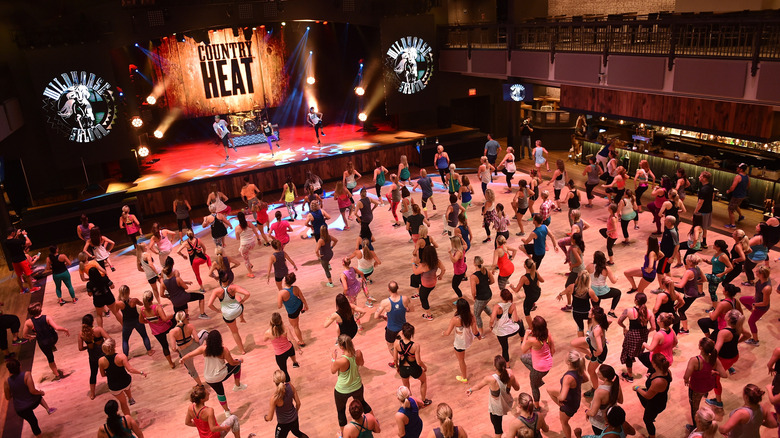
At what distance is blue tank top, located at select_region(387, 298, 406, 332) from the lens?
7.47 metres

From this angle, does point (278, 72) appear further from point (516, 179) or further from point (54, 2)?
point (516, 179)

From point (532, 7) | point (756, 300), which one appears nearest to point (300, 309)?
point (756, 300)

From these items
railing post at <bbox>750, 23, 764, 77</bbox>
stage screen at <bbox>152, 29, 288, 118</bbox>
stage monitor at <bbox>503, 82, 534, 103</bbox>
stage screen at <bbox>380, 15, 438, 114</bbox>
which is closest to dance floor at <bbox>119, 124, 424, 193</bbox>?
stage screen at <bbox>380, 15, 438, 114</bbox>

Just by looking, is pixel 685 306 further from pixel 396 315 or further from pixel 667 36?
pixel 667 36

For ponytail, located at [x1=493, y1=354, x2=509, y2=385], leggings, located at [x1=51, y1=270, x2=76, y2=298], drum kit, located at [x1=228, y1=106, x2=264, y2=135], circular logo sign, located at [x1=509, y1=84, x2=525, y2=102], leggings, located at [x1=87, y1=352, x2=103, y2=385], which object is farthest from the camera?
drum kit, located at [x1=228, y1=106, x2=264, y2=135]

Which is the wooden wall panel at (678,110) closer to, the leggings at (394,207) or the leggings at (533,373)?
the leggings at (394,207)

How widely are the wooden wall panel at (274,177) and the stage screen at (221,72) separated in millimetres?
6184

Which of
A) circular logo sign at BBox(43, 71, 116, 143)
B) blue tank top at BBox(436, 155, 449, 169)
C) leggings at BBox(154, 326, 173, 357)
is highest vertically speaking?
circular logo sign at BBox(43, 71, 116, 143)

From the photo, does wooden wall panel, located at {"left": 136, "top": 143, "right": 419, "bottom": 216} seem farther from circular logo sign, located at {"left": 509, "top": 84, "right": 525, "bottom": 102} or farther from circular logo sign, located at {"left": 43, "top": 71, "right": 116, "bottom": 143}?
circular logo sign, located at {"left": 509, "top": 84, "right": 525, "bottom": 102}

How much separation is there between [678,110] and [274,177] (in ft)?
37.9

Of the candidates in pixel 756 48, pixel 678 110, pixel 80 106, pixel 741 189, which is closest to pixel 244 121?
pixel 80 106

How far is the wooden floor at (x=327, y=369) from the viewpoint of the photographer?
23.8 ft

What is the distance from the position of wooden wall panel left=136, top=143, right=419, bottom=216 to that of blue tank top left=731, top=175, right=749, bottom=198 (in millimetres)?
10214

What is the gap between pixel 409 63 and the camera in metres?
20.1
